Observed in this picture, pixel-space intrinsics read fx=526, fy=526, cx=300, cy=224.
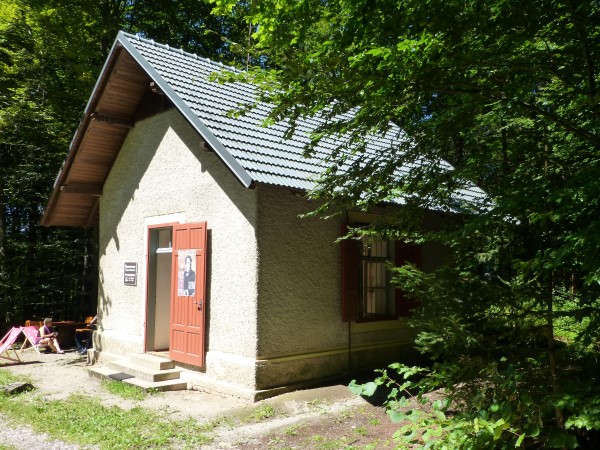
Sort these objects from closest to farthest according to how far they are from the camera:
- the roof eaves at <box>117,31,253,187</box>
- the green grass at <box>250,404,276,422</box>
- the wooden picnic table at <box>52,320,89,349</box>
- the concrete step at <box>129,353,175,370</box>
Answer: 1. the green grass at <box>250,404,276,422</box>
2. the roof eaves at <box>117,31,253,187</box>
3. the concrete step at <box>129,353,175,370</box>
4. the wooden picnic table at <box>52,320,89,349</box>

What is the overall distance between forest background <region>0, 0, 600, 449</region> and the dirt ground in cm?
134

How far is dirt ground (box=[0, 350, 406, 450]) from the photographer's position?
221 inches

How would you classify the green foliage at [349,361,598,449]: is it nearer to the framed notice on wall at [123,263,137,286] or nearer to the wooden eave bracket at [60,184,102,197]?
the framed notice on wall at [123,263,137,286]

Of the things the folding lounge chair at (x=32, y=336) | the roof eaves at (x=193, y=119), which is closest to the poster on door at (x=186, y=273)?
the roof eaves at (x=193, y=119)

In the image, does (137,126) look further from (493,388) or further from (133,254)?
(493,388)

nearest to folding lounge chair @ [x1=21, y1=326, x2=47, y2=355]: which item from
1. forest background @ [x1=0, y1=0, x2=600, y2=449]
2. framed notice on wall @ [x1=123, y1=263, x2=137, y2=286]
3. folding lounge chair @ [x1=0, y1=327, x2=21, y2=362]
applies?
folding lounge chair @ [x1=0, y1=327, x2=21, y2=362]

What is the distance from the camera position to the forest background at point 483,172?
140 inches

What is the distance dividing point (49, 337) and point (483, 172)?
10941mm

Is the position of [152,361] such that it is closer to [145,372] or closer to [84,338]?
[145,372]

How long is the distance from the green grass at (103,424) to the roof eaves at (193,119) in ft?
10.2

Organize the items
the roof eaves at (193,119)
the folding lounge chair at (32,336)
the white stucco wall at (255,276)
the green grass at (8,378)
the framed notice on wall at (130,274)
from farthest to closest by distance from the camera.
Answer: the folding lounge chair at (32,336) < the framed notice on wall at (130,274) < the green grass at (8,378) < the white stucco wall at (255,276) < the roof eaves at (193,119)

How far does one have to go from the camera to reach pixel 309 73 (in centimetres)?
423

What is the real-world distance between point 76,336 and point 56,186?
3912 millimetres

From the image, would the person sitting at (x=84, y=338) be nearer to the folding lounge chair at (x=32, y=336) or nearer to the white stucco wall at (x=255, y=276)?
the folding lounge chair at (x=32, y=336)
